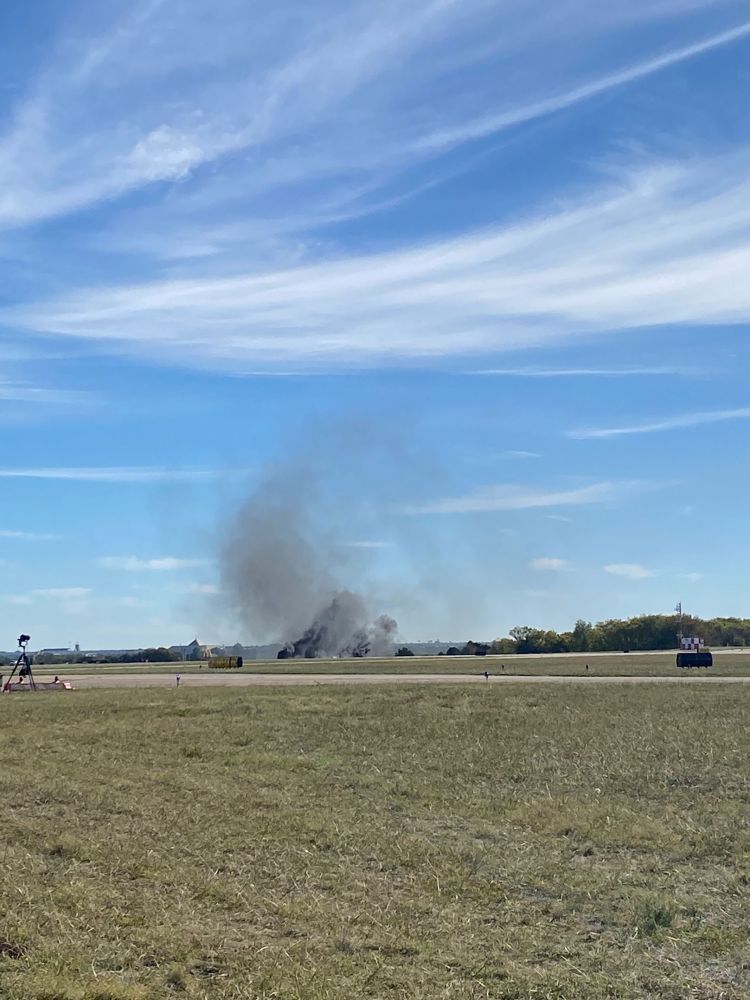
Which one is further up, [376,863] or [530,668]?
[530,668]

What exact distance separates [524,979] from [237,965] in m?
2.50

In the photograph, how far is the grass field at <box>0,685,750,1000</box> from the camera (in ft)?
29.0

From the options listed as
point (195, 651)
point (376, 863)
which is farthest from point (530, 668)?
point (195, 651)

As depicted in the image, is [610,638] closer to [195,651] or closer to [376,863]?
[195,651]

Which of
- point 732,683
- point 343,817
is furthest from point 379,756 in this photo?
point 732,683

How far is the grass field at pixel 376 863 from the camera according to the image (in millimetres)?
8836

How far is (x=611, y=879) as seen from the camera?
42.1ft

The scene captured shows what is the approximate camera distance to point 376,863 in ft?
44.2

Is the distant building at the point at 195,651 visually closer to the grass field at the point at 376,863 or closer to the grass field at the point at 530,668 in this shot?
the grass field at the point at 530,668

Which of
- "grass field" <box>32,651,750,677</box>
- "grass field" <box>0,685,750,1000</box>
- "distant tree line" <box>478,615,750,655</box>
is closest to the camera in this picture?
"grass field" <box>0,685,750,1000</box>

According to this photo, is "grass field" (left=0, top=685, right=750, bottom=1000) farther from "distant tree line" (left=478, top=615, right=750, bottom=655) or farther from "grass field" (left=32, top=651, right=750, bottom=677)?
"distant tree line" (left=478, top=615, right=750, bottom=655)

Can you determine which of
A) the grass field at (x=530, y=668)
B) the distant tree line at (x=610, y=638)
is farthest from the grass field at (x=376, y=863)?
the distant tree line at (x=610, y=638)

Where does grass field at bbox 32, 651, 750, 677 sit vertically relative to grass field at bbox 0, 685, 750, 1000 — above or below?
above

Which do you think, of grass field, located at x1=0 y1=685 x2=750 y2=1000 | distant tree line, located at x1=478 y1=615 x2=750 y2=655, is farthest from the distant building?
grass field, located at x1=0 y1=685 x2=750 y2=1000
